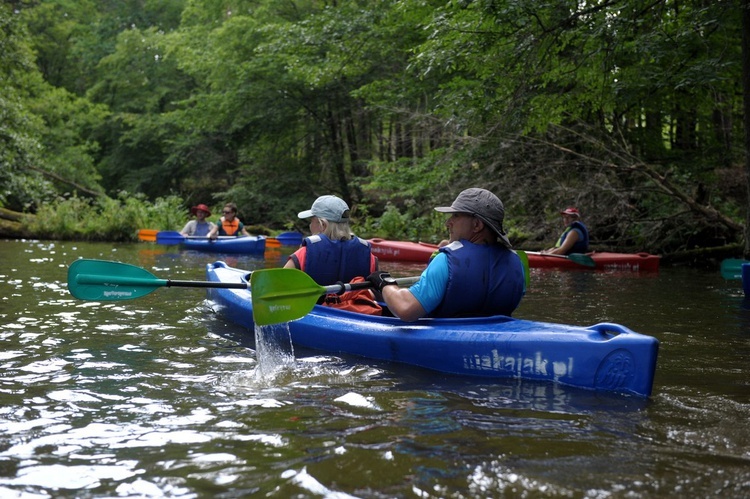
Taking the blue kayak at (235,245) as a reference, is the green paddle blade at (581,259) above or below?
below

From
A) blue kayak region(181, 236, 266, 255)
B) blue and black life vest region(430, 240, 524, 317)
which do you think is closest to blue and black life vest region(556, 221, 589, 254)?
blue kayak region(181, 236, 266, 255)

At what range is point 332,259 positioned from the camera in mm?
5535

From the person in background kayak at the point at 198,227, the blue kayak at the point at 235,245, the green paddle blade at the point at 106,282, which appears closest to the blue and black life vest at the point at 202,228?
the person in background kayak at the point at 198,227

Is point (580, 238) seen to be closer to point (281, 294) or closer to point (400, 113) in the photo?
point (400, 113)

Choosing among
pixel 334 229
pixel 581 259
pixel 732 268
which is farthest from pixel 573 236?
pixel 334 229

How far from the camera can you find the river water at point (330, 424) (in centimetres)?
274

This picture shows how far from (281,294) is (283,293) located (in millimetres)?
20

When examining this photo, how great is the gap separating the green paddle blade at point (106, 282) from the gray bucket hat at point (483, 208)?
7.38 ft

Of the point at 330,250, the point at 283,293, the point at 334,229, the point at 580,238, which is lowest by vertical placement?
the point at 580,238

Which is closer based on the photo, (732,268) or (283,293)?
(283,293)

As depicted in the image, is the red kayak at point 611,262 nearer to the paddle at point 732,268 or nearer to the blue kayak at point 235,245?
the paddle at point 732,268

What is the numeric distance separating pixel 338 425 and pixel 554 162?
9583 mm

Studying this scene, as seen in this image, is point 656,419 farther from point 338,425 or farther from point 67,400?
point 67,400

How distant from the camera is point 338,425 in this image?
3.47 metres
